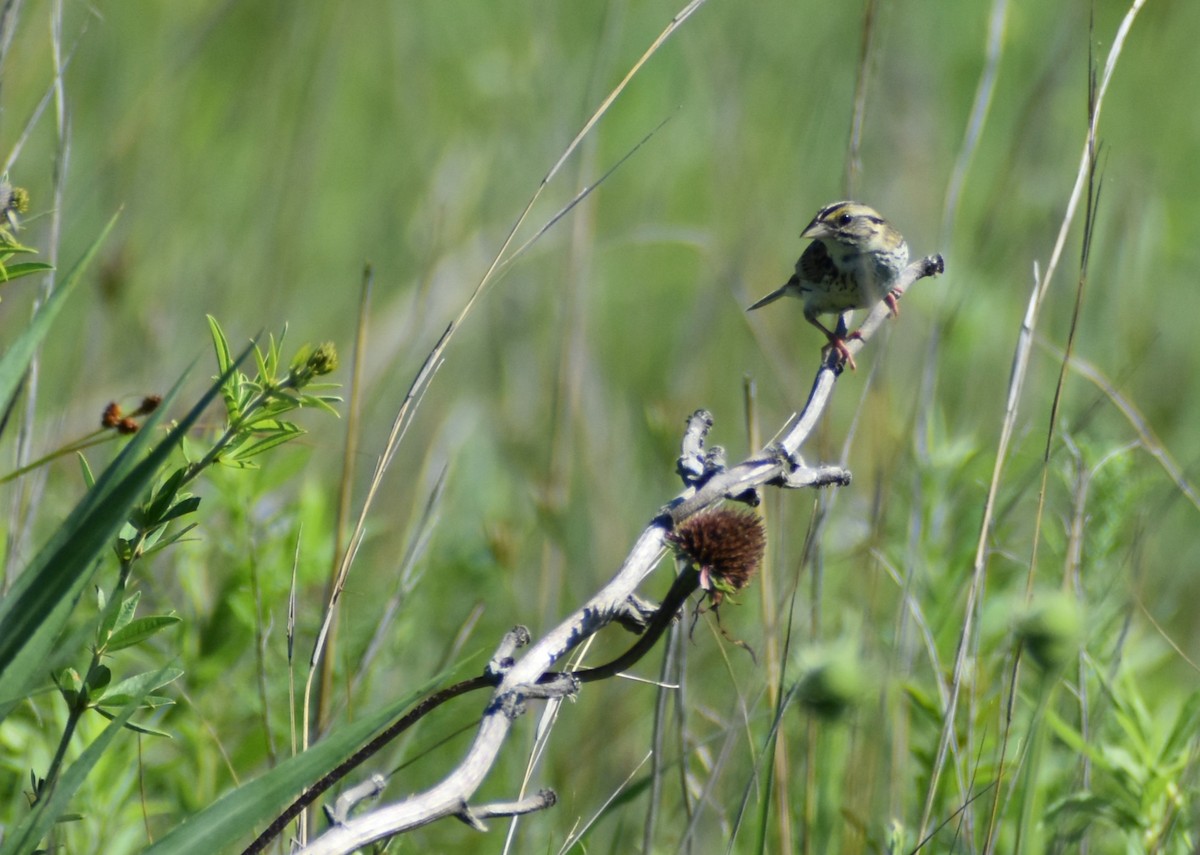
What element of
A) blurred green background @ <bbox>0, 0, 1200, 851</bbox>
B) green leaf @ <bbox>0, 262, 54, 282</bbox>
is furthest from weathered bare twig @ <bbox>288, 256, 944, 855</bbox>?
blurred green background @ <bbox>0, 0, 1200, 851</bbox>

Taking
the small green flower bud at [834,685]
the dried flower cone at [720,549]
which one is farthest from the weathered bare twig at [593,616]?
the small green flower bud at [834,685]

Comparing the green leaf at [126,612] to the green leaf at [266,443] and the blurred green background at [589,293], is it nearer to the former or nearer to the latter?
the green leaf at [266,443]

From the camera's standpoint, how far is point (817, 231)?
10.2 feet

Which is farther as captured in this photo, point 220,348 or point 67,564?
point 220,348

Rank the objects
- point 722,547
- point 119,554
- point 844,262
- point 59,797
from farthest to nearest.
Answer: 1. point 844,262
2. point 119,554
3. point 722,547
4. point 59,797

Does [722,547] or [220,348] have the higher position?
[220,348]

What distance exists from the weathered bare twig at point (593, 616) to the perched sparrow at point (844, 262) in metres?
1.26

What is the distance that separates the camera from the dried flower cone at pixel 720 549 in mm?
1510

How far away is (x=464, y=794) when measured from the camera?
4.27 feet

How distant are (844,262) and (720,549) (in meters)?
1.59

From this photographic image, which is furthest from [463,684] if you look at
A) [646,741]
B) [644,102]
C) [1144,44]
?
[1144,44]

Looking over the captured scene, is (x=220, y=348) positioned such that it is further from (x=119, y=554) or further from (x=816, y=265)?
(x=816, y=265)

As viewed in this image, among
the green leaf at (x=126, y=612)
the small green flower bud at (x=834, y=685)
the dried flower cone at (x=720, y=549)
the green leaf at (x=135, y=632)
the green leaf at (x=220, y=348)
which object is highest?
the green leaf at (x=220, y=348)

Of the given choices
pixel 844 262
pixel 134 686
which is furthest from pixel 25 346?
pixel 844 262
